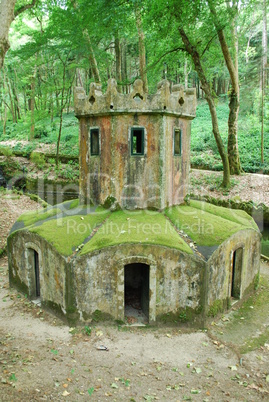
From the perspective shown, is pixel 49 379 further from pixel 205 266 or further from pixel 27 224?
pixel 27 224

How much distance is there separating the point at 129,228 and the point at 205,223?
2555mm

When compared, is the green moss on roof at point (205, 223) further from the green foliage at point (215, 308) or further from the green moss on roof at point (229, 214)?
the green foliage at point (215, 308)

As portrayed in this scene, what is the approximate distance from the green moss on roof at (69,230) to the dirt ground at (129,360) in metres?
2.21

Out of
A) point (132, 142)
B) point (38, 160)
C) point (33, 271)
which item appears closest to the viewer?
point (132, 142)

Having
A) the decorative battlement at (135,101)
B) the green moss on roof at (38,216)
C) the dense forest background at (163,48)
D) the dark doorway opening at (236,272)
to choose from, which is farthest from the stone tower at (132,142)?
the dense forest background at (163,48)

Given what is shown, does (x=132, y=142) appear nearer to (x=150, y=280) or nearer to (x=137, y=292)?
(x=150, y=280)

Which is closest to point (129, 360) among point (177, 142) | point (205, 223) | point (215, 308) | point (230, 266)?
point (215, 308)

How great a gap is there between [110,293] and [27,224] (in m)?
4.17

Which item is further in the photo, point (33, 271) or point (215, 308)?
point (33, 271)

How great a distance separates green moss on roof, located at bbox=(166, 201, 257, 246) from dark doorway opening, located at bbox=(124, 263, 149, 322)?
1764mm

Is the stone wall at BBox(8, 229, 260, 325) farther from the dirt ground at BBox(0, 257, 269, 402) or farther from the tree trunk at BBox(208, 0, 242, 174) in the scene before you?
the tree trunk at BBox(208, 0, 242, 174)

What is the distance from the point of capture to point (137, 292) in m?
10.6

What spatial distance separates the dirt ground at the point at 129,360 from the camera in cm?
637

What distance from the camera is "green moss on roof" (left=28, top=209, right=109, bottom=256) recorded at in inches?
348
